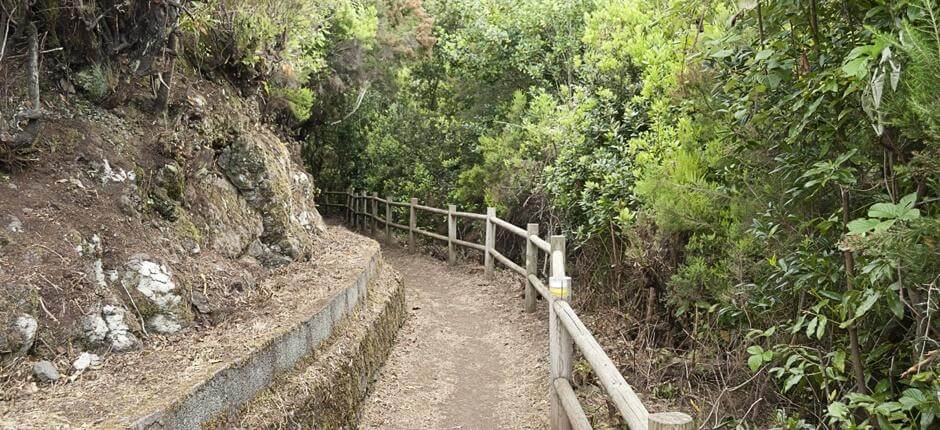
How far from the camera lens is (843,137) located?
274 centimetres

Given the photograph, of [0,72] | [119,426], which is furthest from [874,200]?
[0,72]

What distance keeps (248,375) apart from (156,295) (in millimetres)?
992

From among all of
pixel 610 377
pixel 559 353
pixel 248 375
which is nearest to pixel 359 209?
pixel 559 353

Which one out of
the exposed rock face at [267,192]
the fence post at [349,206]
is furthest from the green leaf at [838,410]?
the fence post at [349,206]

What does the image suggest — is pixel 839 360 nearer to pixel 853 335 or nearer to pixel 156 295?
pixel 853 335

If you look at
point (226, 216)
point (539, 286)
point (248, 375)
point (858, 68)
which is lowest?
point (539, 286)

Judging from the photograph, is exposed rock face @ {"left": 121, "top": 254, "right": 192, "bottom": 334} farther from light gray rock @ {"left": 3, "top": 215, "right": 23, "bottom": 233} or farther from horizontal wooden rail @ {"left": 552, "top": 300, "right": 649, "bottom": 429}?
horizontal wooden rail @ {"left": 552, "top": 300, "right": 649, "bottom": 429}

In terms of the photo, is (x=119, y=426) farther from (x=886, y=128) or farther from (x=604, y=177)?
(x=604, y=177)

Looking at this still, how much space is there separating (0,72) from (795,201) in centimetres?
508

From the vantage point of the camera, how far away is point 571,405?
3.82 m

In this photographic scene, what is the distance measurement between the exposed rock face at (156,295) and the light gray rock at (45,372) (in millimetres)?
731

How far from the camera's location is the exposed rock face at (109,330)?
3578 millimetres

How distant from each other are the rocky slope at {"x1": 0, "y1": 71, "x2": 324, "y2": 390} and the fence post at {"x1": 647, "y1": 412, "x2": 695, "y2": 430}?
3088mm

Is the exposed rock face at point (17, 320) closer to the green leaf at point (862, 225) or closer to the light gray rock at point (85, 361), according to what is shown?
the light gray rock at point (85, 361)
